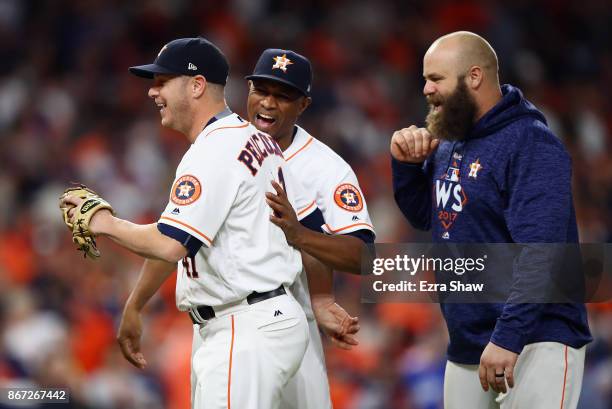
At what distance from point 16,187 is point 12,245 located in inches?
22.7

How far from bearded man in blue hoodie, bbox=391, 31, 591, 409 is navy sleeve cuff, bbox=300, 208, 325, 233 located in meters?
0.40

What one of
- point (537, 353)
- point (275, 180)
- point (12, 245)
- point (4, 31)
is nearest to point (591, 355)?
point (537, 353)

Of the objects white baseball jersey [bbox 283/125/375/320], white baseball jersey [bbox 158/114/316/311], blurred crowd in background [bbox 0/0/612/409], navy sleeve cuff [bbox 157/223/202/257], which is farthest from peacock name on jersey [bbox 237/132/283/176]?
blurred crowd in background [bbox 0/0/612/409]

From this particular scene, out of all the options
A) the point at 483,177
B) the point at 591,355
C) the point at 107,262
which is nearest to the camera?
the point at 483,177

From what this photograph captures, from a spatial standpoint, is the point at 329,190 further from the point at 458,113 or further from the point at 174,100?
the point at 174,100

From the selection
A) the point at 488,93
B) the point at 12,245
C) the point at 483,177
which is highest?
the point at 488,93

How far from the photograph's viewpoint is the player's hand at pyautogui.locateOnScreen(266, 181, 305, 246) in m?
3.33

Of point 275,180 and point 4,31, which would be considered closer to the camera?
point 275,180

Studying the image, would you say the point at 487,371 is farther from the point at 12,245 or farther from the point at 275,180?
the point at 12,245

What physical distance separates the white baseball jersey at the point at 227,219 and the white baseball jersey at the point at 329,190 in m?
0.50

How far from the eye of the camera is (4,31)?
9352mm

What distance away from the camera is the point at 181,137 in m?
8.51

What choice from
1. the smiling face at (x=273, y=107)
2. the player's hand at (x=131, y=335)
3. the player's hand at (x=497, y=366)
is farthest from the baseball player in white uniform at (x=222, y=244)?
the player's hand at (x=497, y=366)

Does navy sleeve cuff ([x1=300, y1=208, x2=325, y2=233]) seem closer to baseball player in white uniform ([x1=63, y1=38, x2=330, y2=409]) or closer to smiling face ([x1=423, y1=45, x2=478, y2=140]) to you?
baseball player in white uniform ([x1=63, y1=38, x2=330, y2=409])
